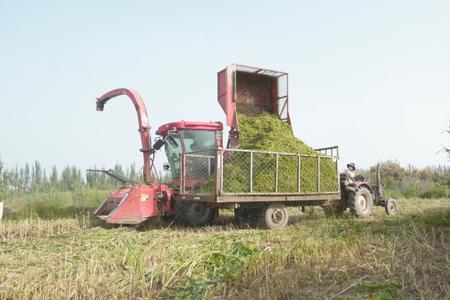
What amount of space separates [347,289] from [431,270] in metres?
0.96

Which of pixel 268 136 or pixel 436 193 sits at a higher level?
pixel 268 136

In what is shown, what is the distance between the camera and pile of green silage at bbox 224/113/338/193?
7402 mm

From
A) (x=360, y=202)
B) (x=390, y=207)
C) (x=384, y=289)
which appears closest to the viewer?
(x=384, y=289)

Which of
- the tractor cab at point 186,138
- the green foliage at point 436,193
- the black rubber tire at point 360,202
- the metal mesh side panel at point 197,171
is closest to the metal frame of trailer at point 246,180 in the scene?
the metal mesh side panel at point 197,171

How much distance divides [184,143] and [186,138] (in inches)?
4.8

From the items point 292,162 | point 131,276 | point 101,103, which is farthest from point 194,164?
point 131,276

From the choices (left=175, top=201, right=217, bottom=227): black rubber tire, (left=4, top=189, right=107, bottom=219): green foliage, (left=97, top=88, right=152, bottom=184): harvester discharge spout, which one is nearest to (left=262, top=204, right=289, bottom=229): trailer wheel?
(left=175, top=201, right=217, bottom=227): black rubber tire

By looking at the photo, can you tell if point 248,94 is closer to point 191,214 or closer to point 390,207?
point 191,214

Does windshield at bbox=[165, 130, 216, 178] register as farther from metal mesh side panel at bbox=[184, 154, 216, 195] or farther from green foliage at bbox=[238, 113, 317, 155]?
green foliage at bbox=[238, 113, 317, 155]

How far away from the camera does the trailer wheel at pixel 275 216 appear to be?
773 cm

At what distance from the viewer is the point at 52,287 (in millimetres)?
3396

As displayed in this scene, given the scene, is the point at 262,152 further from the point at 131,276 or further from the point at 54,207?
the point at 54,207

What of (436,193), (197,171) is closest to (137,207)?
(197,171)

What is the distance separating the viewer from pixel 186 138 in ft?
28.1
